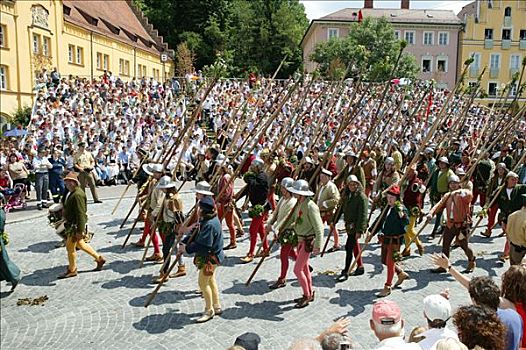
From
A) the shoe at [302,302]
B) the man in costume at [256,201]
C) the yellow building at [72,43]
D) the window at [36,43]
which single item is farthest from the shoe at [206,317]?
the window at [36,43]

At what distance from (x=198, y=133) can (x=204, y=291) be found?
15.9m

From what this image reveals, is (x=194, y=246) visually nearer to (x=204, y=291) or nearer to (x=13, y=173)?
(x=204, y=291)

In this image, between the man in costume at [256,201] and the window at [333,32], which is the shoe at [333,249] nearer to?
the man in costume at [256,201]

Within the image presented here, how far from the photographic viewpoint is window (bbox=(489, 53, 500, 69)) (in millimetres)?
64375

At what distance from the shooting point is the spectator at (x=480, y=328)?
3752 mm

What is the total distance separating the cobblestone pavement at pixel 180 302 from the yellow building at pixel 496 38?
59.6m

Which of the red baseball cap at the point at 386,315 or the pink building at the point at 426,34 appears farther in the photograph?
the pink building at the point at 426,34

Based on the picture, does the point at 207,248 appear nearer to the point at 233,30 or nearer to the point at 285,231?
the point at 285,231

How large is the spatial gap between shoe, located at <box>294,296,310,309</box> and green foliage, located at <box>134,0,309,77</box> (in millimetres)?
45813

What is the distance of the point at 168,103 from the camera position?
27812mm

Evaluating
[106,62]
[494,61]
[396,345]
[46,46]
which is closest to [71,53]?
[46,46]

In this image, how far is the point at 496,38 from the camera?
63906 mm

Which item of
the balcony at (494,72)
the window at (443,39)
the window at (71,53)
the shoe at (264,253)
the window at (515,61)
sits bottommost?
the shoe at (264,253)

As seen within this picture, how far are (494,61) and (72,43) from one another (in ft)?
165
